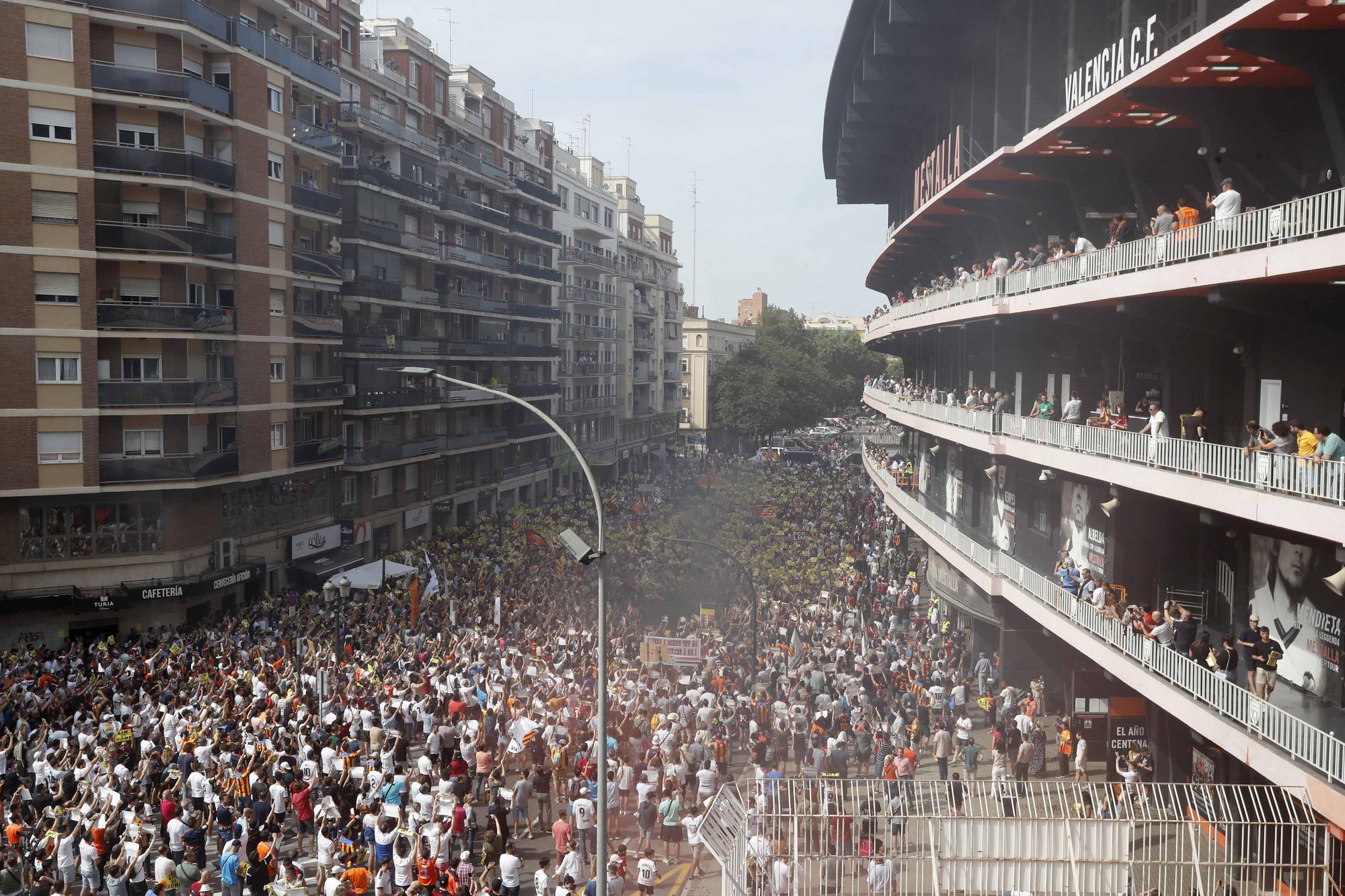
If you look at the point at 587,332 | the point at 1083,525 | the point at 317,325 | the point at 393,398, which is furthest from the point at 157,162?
the point at 587,332

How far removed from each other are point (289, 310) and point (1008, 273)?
23.5 metres

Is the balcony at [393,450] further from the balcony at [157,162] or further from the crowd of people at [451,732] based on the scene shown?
the balcony at [157,162]

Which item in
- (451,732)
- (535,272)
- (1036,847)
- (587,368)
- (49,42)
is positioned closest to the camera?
(1036,847)

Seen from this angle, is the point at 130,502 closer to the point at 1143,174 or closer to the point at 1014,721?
the point at 1014,721

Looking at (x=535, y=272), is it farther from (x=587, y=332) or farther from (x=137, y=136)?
(x=137, y=136)

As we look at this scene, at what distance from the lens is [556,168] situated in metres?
67.2

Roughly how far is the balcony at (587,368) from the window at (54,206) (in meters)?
40.1

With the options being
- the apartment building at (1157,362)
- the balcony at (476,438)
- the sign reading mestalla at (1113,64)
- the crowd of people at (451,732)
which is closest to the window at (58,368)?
the crowd of people at (451,732)

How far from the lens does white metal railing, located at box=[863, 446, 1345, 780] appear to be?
1162 centimetres

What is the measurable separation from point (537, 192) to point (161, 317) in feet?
107

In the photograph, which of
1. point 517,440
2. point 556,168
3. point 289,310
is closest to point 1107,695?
point 289,310

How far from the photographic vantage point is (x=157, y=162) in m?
29.7

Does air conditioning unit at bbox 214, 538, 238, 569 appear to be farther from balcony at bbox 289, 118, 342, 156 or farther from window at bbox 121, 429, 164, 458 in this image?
balcony at bbox 289, 118, 342, 156

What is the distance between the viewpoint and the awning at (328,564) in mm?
35594
